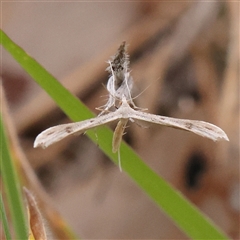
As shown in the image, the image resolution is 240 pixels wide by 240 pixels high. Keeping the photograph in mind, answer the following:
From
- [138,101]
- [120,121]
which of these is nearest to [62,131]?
[120,121]

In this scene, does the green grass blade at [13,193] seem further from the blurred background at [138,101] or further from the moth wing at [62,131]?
the blurred background at [138,101]

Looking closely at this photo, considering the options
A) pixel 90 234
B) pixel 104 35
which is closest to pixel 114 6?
pixel 104 35

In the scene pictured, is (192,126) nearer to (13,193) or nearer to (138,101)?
(13,193)

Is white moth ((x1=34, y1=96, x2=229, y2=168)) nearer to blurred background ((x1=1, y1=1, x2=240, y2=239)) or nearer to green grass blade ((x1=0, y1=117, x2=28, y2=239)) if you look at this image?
green grass blade ((x1=0, y1=117, x2=28, y2=239))

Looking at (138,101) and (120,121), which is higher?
(138,101)

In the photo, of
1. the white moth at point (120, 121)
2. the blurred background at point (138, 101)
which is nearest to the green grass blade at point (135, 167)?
the white moth at point (120, 121)

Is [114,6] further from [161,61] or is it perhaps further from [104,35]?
[161,61]
